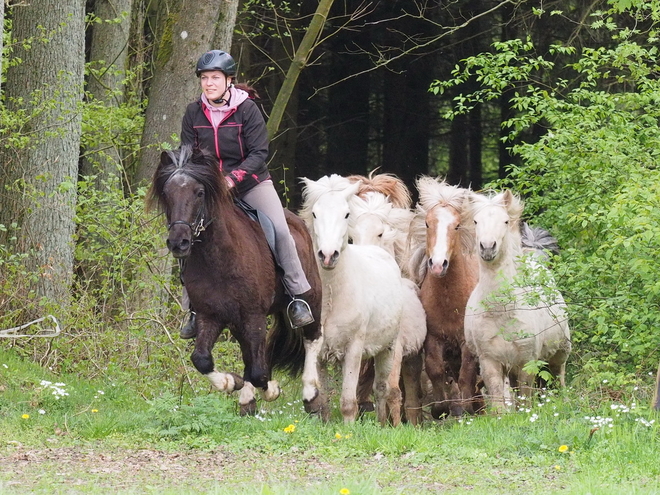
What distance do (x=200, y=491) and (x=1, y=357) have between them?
5.71 m

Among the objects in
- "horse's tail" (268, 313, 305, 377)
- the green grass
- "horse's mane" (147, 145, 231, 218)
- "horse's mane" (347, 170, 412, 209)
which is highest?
"horse's mane" (347, 170, 412, 209)

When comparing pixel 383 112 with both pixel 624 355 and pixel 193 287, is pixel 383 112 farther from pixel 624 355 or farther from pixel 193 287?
pixel 193 287

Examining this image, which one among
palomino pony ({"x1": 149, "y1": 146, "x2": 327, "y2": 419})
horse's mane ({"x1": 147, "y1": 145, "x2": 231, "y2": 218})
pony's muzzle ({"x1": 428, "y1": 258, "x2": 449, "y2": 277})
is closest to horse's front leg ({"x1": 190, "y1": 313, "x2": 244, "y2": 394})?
palomino pony ({"x1": 149, "y1": 146, "x2": 327, "y2": 419})

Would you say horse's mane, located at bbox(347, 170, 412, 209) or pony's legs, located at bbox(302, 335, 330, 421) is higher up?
horse's mane, located at bbox(347, 170, 412, 209)

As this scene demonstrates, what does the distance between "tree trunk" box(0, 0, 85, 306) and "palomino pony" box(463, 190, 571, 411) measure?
5064 mm

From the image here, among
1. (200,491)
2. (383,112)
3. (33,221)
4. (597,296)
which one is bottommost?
(200,491)

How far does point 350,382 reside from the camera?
9438 millimetres

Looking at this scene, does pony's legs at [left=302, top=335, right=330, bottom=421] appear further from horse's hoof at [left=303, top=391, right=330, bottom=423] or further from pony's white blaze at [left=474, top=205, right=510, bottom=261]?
pony's white blaze at [left=474, top=205, right=510, bottom=261]

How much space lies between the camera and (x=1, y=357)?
11.0 metres

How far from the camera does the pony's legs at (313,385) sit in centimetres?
902

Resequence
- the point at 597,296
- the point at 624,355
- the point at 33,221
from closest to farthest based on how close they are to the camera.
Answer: the point at 597,296, the point at 624,355, the point at 33,221

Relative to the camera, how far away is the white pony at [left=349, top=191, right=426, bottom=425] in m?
10.7

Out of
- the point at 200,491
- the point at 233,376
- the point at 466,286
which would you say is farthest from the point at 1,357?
the point at 200,491

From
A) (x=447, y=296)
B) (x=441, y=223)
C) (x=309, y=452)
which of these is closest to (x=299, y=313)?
(x=309, y=452)
